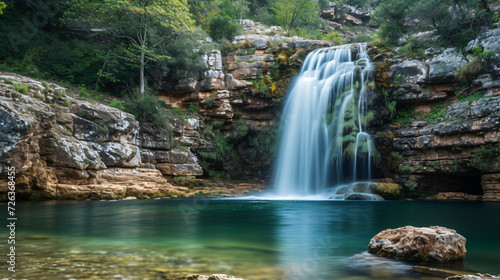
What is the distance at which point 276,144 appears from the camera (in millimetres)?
25281

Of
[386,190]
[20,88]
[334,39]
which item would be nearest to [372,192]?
[386,190]

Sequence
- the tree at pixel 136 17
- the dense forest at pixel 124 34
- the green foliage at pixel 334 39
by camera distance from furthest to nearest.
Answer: the green foliage at pixel 334 39
the dense forest at pixel 124 34
the tree at pixel 136 17

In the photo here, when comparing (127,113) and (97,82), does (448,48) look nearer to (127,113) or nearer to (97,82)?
(127,113)

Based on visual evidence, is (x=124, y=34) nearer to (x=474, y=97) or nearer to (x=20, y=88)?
(x=20, y=88)

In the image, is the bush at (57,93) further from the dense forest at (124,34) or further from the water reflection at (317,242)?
the water reflection at (317,242)

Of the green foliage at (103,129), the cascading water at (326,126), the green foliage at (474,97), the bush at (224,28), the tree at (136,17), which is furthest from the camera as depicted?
the bush at (224,28)

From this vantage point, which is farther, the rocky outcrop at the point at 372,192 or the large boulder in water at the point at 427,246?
the rocky outcrop at the point at 372,192

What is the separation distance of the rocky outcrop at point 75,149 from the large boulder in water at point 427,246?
13501mm

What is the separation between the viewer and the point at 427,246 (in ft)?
14.5

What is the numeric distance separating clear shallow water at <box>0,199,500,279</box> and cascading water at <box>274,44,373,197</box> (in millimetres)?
11136

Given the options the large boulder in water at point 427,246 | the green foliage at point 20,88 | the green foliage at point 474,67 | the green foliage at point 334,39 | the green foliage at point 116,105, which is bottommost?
the large boulder in water at point 427,246

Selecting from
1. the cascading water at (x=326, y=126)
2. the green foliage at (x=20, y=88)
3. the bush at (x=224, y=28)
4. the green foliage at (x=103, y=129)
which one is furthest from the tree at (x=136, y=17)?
the cascading water at (x=326, y=126)

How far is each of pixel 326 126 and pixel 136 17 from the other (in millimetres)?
15921

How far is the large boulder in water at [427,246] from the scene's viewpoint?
436 centimetres
